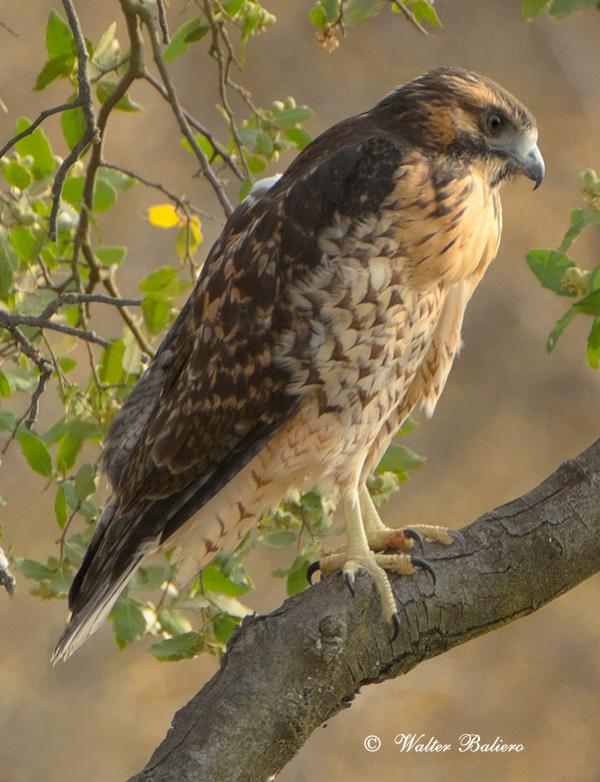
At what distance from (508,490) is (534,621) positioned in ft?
2.11

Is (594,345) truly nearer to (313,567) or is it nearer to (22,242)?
(313,567)

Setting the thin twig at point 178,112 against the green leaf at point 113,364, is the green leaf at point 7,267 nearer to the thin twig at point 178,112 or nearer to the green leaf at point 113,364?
the green leaf at point 113,364

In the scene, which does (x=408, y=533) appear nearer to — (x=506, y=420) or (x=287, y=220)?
(x=287, y=220)

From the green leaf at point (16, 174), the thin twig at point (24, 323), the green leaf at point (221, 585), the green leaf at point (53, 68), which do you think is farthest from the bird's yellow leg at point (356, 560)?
the green leaf at point (53, 68)

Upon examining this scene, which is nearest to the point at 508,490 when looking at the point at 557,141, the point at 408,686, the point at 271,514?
the point at 408,686

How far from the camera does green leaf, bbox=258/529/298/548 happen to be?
2.33 m

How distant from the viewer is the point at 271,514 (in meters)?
2.50

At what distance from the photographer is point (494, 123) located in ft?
7.87

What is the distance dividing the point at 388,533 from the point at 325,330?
0.38 metres

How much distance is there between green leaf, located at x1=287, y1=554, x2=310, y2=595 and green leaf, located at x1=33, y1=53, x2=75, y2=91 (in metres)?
0.94

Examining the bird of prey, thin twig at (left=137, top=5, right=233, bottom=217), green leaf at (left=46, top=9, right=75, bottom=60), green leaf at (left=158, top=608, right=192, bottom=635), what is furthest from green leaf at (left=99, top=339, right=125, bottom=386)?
green leaf at (left=46, top=9, right=75, bottom=60)

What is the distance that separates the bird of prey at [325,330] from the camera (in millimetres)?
2256

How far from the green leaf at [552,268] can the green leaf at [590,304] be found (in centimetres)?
8

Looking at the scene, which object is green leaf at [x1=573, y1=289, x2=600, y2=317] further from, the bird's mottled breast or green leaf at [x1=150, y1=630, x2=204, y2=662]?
green leaf at [x1=150, y1=630, x2=204, y2=662]
